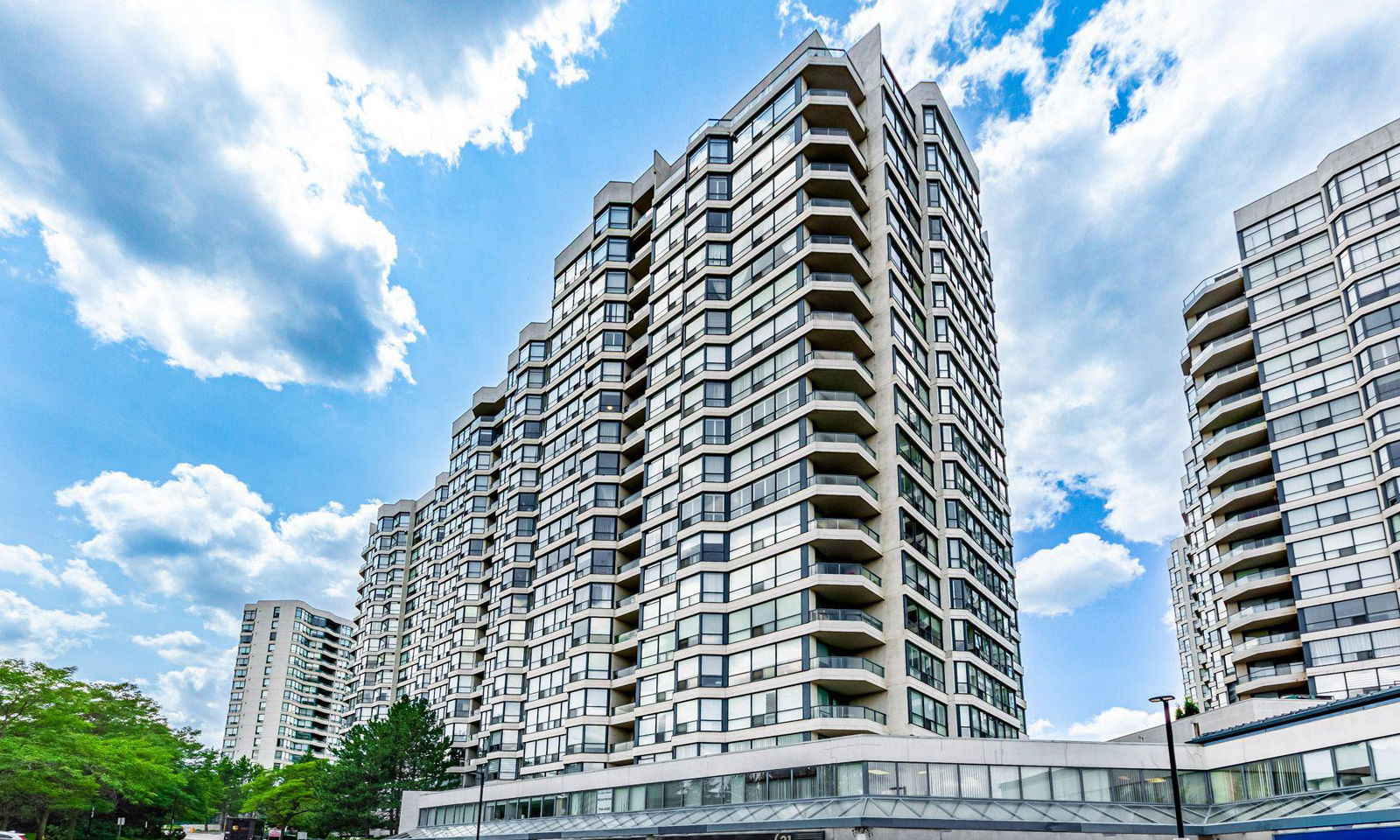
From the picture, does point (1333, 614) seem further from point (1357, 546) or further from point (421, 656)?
point (421, 656)

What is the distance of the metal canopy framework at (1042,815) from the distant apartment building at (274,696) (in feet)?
535

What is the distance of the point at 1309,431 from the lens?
68.1 meters

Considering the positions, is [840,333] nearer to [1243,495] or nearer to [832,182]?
[832,182]

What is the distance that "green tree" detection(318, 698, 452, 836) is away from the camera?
78.9 metres

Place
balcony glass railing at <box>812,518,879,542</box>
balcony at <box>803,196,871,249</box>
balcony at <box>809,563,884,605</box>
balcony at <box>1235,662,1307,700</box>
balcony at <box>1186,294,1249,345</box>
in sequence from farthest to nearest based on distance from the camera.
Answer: balcony at <box>1186,294,1249,345</box> → balcony at <box>1235,662,1307,700</box> → balcony at <box>803,196,871,249</box> → balcony glass railing at <box>812,518,879,542</box> → balcony at <box>809,563,884,605</box>

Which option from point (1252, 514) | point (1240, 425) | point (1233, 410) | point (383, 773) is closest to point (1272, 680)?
point (1252, 514)

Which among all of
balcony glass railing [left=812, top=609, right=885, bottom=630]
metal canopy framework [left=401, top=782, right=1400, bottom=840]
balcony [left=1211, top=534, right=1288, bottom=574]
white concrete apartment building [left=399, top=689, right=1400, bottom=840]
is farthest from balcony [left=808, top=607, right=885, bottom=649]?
balcony [left=1211, top=534, right=1288, bottom=574]

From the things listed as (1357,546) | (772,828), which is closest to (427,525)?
(772,828)

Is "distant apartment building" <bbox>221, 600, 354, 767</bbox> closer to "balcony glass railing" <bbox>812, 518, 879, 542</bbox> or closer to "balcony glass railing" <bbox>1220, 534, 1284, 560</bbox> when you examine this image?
"balcony glass railing" <bbox>812, 518, 879, 542</bbox>

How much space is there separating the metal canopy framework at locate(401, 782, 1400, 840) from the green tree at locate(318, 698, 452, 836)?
131 feet

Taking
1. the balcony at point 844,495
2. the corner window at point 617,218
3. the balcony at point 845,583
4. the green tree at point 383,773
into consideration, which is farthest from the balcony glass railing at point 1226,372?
the green tree at point 383,773

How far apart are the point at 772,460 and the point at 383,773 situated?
45.1 m

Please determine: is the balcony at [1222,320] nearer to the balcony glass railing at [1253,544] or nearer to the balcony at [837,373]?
the balcony glass railing at [1253,544]

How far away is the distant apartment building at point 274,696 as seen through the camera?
7377 inches
